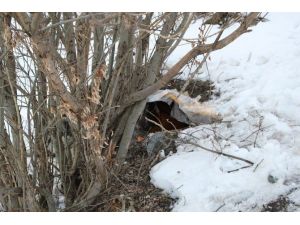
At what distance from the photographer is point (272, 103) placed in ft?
11.4

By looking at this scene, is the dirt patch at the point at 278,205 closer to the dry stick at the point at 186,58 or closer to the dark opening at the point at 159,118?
the dry stick at the point at 186,58

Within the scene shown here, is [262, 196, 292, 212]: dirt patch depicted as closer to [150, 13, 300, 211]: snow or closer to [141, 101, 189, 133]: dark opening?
[150, 13, 300, 211]: snow

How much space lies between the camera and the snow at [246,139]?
2865mm

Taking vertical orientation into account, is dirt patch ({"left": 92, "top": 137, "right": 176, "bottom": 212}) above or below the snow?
below

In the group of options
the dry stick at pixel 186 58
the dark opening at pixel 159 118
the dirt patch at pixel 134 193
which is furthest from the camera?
the dark opening at pixel 159 118

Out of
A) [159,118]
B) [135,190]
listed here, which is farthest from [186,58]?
[159,118]

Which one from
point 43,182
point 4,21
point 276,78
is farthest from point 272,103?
point 4,21

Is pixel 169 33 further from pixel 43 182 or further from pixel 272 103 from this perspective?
pixel 43 182

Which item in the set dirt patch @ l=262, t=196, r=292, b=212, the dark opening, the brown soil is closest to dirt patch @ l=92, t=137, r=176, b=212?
the brown soil

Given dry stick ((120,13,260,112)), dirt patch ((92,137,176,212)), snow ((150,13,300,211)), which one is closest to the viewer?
dry stick ((120,13,260,112))

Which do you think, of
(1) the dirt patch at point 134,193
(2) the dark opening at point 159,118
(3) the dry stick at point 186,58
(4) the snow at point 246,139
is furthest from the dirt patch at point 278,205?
(2) the dark opening at point 159,118

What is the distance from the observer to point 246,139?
325 cm

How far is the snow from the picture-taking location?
9.40 ft

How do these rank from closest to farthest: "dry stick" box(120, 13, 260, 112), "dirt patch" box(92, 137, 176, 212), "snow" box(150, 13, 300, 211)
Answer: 1. "dry stick" box(120, 13, 260, 112)
2. "snow" box(150, 13, 300, 211)
3. "dirt patch" box(92, 137, 176, 212)
